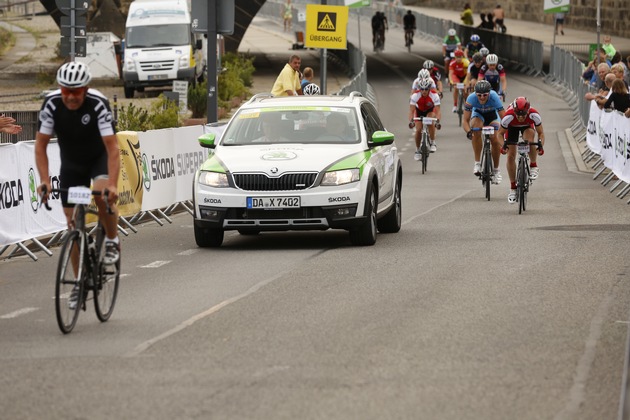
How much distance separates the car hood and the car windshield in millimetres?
264

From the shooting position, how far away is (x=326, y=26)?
3531 centimetres

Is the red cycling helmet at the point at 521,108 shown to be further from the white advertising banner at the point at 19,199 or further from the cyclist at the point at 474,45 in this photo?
the cyclist at the point at 474,45

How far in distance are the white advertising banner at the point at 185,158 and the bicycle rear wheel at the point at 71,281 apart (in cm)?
1071

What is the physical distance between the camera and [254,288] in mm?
13102

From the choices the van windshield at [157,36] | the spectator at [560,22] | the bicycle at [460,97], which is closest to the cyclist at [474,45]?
the bicycle at [460,97]

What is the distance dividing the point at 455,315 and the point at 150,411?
3895 mm

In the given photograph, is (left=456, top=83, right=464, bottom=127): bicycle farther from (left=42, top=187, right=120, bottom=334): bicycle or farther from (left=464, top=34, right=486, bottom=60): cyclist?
(left=42, top=187, right=120, bottom=334): bicycle

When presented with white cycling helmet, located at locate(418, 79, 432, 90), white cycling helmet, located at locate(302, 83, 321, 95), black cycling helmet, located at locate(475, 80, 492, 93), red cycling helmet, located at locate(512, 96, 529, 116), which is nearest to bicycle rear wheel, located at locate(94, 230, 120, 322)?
red cycling helmet, located at locate(512, 96, 529, 116)

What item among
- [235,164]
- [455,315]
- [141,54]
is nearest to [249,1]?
[141,54]

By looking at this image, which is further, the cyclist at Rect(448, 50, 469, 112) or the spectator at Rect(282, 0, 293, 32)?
the spectator at Rect(282, 0, 293, 32)

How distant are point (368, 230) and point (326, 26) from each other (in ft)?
63.4

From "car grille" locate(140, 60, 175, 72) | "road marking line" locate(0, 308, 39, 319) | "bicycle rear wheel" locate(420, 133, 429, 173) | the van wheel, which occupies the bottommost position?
the van wheel

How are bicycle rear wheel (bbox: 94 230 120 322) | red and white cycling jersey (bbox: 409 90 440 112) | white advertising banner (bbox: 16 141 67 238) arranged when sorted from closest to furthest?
bicycle rear wheel (bbox: 94 230 120 322) → white advertising banner (bbox: 16 141 67 238) → red and white cycling jersey (bbox: 409 90 440 112)

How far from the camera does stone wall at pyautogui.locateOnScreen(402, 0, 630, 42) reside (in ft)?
245
